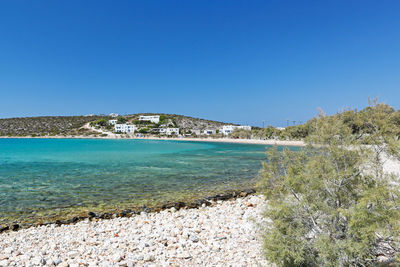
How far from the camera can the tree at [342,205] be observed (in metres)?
4.07

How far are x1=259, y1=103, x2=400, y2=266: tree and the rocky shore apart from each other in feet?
3.24

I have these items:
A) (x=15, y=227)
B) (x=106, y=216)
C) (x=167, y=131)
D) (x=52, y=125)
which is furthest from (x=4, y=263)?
(x=52, y=125)

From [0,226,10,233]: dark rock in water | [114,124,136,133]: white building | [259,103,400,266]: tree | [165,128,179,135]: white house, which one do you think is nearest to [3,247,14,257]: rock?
[0,226,10,233]: dark rock in water

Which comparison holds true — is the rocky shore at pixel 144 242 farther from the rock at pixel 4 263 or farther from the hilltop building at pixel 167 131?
the hilltop building at pixel 167 131

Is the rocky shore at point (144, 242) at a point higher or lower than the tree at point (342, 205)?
lower

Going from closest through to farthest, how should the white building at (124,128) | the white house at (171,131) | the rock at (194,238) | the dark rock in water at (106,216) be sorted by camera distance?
the rock at (194,238) < the dark rock in water at (106,216) < the white house at (171,131) < the white building at (124,128)

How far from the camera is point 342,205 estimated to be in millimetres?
4852

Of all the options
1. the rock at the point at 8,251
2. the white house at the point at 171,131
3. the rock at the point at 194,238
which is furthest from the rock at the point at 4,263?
the white house at the point at 171,131

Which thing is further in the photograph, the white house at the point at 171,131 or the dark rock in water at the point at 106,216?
the white house at the point at 171,131

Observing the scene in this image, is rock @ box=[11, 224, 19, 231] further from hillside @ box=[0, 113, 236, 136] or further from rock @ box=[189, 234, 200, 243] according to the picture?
hillside @ box=[0, 113, 236, 136]

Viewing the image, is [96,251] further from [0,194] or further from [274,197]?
[0,194]

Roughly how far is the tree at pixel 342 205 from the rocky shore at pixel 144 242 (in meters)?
0.99

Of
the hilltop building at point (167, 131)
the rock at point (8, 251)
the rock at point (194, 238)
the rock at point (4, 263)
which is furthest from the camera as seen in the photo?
the hilltop building at point (167, 131)

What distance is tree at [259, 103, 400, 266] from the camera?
13.3 ft
